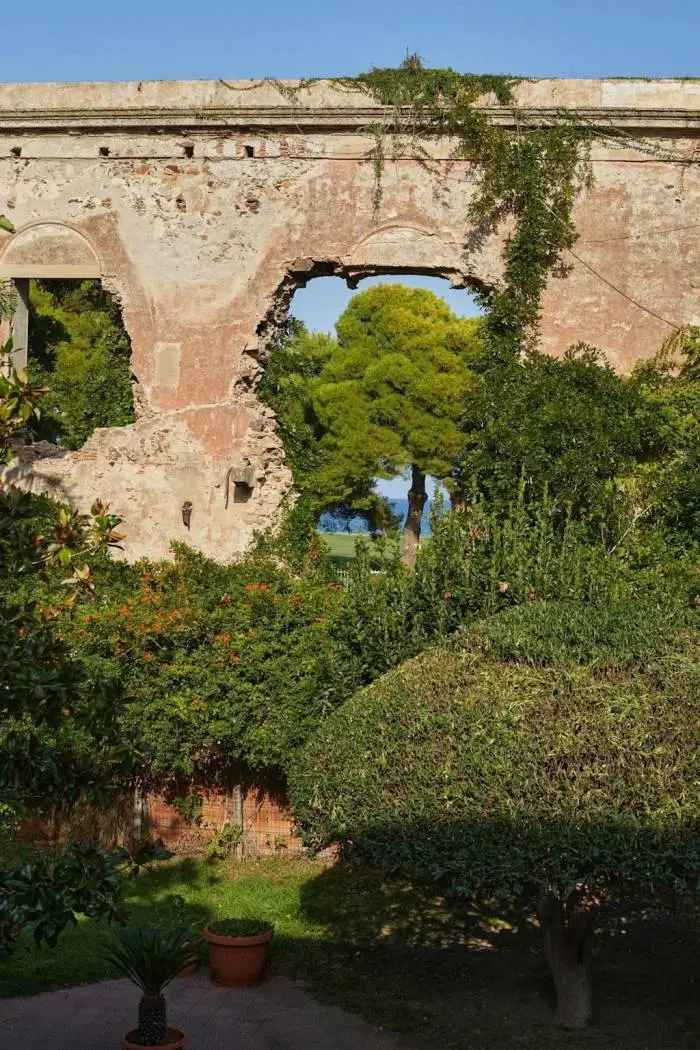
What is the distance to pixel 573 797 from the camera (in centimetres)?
722

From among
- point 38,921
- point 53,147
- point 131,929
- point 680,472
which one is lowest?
point 131,929

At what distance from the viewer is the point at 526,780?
734 centimetres

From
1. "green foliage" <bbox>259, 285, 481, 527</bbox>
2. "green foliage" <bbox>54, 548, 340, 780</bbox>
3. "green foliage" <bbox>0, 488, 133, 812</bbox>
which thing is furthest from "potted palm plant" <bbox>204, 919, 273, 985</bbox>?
"green foliage" <bbox>259, 285, 481, 527</bbox>

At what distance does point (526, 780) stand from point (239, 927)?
3424mm

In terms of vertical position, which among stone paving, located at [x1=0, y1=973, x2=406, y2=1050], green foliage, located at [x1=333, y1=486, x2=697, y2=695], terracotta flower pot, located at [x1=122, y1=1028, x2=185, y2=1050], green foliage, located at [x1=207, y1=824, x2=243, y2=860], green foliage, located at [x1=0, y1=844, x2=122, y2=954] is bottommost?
stone paving, located at [x1=0, y1=973, x2=406, y2=1050]

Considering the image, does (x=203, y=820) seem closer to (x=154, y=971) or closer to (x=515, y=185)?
(x=154, y=971)

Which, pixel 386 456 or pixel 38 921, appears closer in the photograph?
pixel 38 921

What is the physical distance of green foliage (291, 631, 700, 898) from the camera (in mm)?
7031

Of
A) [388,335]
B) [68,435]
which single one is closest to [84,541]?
[68,435]

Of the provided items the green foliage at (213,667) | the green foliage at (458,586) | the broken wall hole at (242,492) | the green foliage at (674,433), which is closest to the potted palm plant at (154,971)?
the green foliage at (458,586)

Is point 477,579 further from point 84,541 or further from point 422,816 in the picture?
point 84,541

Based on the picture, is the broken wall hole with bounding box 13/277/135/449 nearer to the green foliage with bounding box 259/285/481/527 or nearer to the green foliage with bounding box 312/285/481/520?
the green foliage with bounding box 259/285/481/527

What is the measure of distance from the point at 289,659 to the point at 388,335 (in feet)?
49.7

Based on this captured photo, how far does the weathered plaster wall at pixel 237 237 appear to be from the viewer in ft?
49.4
